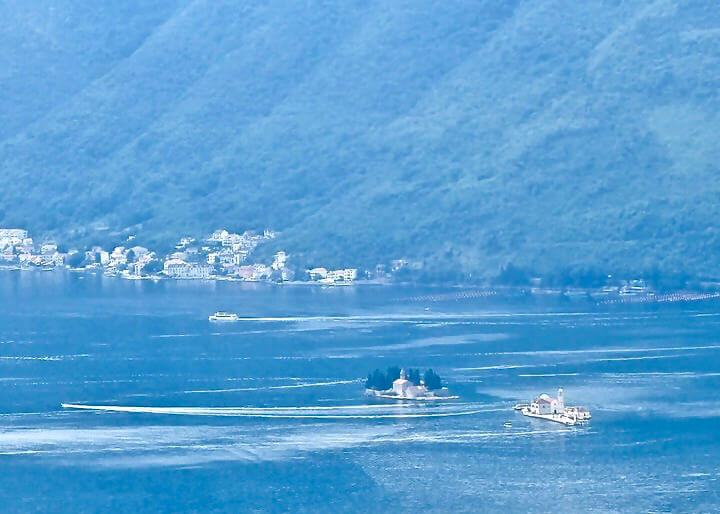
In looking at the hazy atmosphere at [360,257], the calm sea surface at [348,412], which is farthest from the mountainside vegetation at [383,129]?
the calm sea surface at [348,412]

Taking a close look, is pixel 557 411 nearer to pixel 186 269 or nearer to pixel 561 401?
pixel 561 401

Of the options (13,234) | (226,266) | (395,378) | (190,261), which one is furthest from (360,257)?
(395,378)

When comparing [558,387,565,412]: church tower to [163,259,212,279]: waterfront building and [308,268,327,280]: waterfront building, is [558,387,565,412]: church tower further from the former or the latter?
[163,259,212,279]: waterfront building

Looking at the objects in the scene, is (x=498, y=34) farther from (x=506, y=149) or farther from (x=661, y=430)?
(x=661, y=430)

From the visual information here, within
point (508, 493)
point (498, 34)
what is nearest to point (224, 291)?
point (498, 34)

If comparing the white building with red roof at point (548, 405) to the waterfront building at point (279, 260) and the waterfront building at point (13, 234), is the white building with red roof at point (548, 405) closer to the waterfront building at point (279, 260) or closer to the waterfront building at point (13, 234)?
the waterfront building at point (279, 260)

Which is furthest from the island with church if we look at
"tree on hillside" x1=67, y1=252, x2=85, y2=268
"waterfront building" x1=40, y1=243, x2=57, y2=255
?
"waterfront building" x1=40, y1=243, x2=57, y2=255
